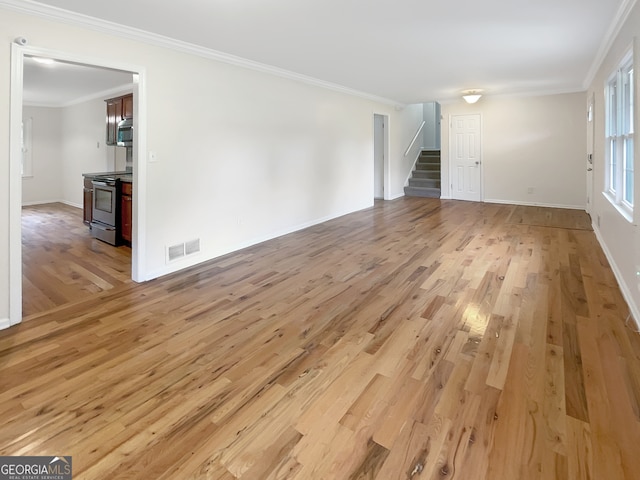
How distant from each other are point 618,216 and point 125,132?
6.31m

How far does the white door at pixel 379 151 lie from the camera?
8.94 metres

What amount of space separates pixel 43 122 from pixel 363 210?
294 inches

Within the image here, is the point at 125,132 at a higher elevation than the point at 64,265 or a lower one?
higher

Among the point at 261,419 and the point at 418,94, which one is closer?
the point at 261,419

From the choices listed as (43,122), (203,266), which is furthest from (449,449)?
(43,122)

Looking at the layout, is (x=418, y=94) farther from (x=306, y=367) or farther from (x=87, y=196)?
(x=306, y=367)

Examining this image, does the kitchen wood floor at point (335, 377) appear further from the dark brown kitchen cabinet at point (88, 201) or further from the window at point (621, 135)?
the dark brown kitchen cabinet at point (88, 201)

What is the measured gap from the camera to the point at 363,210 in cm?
773

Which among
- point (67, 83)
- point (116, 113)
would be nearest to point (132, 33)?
point (116, 113)

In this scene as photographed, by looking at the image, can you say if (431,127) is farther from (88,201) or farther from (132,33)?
(132,33)

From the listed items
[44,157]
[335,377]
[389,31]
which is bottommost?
[335,377]

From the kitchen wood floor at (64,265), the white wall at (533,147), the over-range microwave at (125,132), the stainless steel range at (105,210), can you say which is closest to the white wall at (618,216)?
the white wall at (533,147)

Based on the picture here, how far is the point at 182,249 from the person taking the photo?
411 centimetres

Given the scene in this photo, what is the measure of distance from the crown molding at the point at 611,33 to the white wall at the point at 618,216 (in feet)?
0.17
